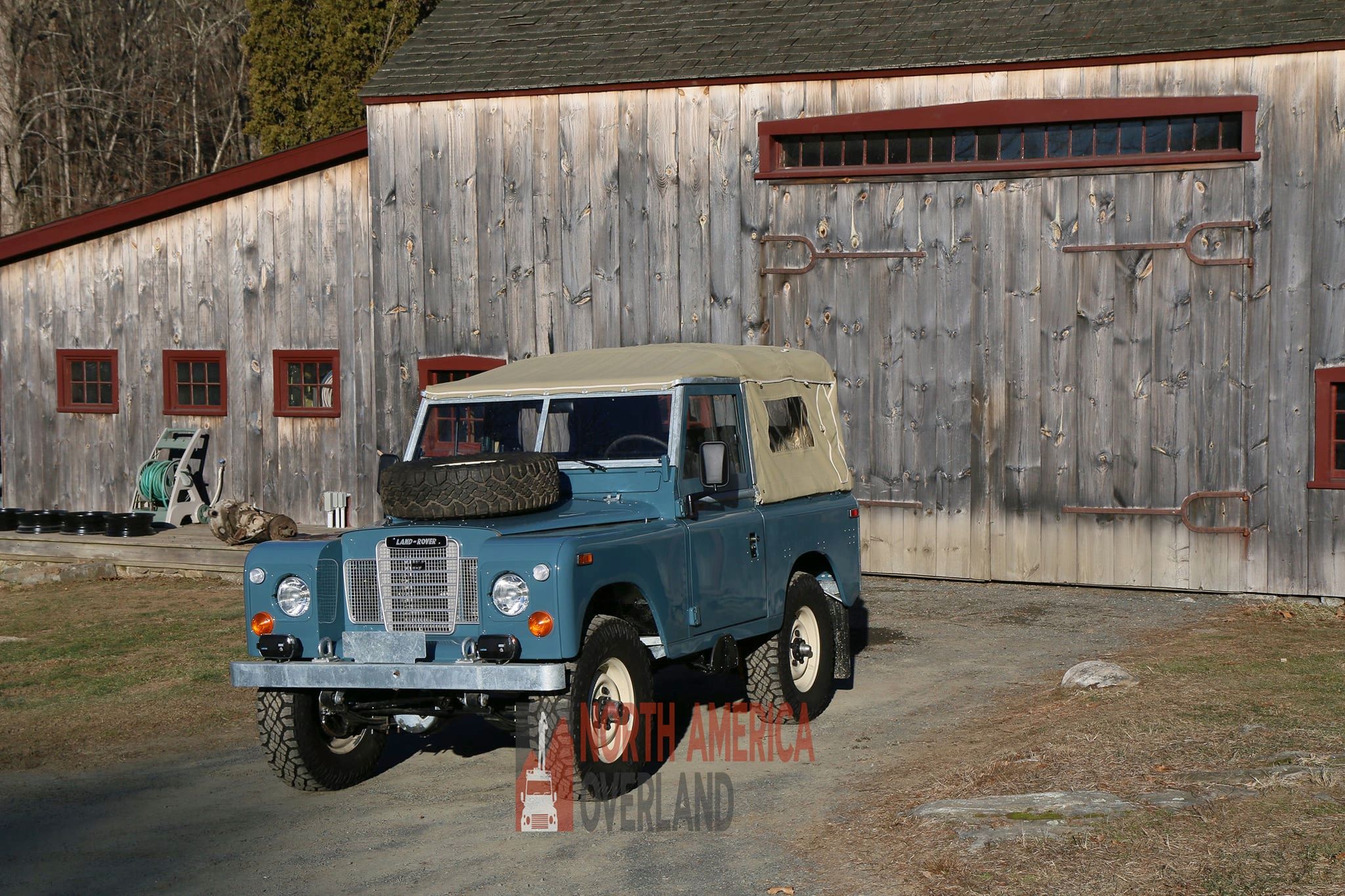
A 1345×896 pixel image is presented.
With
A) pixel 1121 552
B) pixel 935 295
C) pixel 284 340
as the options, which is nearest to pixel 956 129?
pixel 935 295

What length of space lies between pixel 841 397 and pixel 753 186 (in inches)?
92.8

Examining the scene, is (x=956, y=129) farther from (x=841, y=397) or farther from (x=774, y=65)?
(x=841, y=397)

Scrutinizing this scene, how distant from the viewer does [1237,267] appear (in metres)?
13.5

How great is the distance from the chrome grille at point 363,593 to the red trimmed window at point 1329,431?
31.2 ft

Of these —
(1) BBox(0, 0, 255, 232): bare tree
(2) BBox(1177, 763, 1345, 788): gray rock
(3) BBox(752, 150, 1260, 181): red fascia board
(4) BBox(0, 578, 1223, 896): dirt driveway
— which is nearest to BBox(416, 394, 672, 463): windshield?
(4) BBox(0, 578, 1223, 896): dirt driveway

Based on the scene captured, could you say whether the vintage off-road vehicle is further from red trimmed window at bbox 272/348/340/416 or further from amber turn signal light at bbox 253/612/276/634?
red trimmed window at bbox 272/348/340/416

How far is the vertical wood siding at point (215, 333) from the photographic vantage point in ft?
58.1

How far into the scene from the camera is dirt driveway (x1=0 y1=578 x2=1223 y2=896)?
6266 millimetres

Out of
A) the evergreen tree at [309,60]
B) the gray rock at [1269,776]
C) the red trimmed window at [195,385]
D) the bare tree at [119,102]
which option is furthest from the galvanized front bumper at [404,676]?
the bare tree at [119,102]

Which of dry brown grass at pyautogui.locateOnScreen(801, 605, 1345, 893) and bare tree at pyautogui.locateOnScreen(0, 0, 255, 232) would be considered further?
bare tree at pyautogui.locateOnScreen(0, 0, 255, 232)

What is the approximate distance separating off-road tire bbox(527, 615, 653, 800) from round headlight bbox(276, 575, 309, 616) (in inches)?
52.9

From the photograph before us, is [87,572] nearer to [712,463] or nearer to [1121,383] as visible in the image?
[712,463]

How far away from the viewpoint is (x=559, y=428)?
27.6ft

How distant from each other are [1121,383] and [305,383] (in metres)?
9.79
